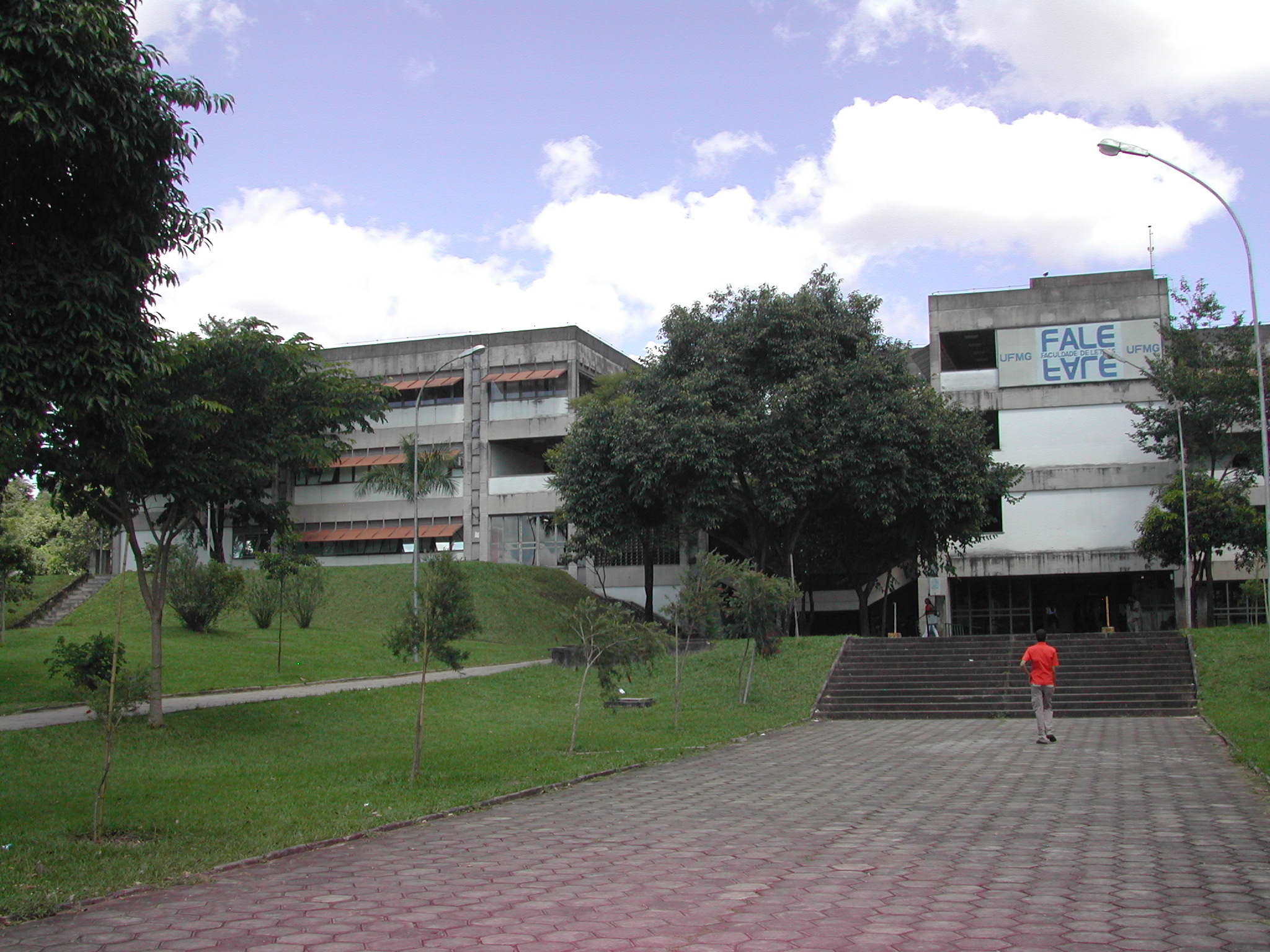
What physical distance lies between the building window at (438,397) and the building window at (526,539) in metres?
5.88

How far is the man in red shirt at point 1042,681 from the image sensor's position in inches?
650

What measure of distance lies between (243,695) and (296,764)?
7582mm

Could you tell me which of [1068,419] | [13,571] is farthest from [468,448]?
[1068,419]

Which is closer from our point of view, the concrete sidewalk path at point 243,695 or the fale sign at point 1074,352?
the concrete sidewalk path at point 243,695

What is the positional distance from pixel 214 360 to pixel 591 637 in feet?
23.3

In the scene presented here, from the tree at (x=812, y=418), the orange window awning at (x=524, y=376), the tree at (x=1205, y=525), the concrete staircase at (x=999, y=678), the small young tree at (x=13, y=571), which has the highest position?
the orange window awning at (x=524, y=376)

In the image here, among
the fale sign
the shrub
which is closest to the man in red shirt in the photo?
the shrub

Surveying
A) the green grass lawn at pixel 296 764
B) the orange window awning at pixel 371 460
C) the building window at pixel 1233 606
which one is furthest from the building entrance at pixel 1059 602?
the orange window awning at pixel 371 460

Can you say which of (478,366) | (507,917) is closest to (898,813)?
(507,917)

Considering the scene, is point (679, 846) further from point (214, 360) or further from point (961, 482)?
point (961, 482)

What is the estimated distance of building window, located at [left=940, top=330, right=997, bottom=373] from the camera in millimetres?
42469

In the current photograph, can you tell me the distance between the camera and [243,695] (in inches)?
820

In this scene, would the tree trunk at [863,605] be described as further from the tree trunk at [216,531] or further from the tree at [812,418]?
the tree trunk at [216,531]

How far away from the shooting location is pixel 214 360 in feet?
54.3
